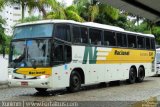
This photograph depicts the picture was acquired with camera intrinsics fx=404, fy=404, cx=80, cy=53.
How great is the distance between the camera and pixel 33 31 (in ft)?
57.0

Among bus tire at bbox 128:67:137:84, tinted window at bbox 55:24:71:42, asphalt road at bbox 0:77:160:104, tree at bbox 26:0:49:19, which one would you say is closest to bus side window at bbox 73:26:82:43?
tinted window at bbox 55:24:71:42

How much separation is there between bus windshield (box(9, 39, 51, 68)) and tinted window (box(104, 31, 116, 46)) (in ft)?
16.0

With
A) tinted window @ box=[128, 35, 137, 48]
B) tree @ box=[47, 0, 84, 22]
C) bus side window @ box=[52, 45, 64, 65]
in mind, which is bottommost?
bus side window @ box=[52, 45, 64, 65]

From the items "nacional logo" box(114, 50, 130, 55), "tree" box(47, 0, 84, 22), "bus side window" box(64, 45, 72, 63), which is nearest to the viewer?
"bus side window" box(64, 45, 72, 63)

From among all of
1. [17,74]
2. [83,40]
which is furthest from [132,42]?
[17,74]

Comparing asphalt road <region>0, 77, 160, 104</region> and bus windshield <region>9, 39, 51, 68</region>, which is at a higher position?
bus windshield <region>9, 39, 51, 68</region>

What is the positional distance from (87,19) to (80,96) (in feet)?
73.7

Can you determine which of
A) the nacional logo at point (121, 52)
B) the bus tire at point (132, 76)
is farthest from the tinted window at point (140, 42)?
the nacional logo at point (121, 52)

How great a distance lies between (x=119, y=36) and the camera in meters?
22.2

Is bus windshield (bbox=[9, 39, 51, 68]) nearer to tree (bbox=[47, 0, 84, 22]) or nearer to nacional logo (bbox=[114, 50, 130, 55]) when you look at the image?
nacional logo (bbox=[114, 50, 130, 55])

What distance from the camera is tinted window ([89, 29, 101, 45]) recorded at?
63.9ft

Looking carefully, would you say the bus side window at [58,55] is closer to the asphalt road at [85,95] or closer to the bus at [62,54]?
the bus at [62,54]

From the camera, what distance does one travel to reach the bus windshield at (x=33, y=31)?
55.7ft

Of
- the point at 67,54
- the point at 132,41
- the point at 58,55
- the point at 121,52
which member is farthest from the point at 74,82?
the point at 132,41
